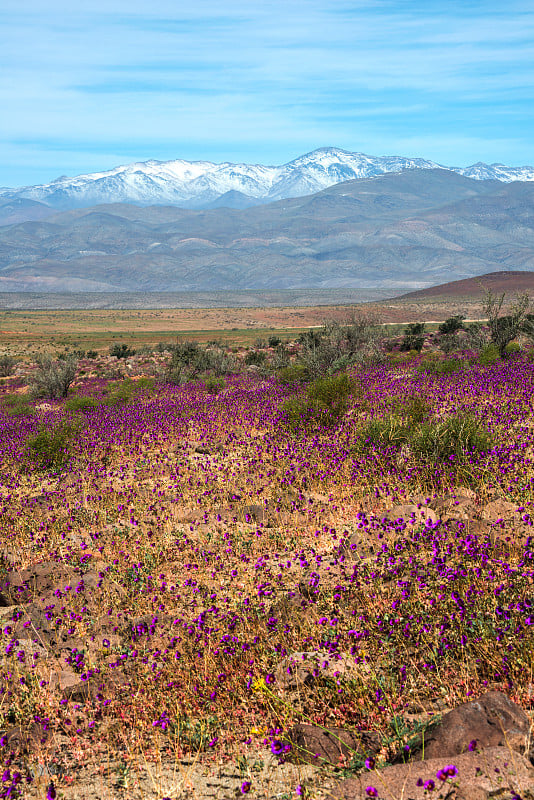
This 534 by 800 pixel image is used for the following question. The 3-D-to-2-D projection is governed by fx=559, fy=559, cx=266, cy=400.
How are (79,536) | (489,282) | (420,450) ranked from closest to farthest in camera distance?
1. (79,536)
2. (420,450)
3. (489,282)

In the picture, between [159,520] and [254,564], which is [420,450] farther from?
[159,520]

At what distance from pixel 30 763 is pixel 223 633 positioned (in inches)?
63.5

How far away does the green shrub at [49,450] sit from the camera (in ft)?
34.6

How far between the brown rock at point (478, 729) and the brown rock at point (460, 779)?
10 cm

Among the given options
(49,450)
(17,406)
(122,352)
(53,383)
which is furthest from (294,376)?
(122,352)

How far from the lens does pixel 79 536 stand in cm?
702

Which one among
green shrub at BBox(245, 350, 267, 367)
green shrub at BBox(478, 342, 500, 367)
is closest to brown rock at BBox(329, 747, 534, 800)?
green shrub at BBox(478, 342, 500, 367)

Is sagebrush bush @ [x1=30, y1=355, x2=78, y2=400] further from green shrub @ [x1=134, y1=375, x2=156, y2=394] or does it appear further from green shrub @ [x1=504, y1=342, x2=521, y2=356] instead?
green shrub @ [x1=504, y1=342, x2=521, y2=356]

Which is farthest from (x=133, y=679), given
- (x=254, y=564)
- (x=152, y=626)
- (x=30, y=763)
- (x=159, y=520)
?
(x=159, y=520)

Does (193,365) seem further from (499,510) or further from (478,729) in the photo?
(478,729)

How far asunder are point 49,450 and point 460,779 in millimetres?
9544

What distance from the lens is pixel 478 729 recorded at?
9.53ft

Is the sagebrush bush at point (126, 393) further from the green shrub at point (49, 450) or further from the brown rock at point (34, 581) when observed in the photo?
the brown rock at point (34, 581)

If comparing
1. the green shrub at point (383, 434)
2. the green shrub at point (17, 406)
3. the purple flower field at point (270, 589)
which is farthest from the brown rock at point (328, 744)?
the green shrub at point (17, 406)
